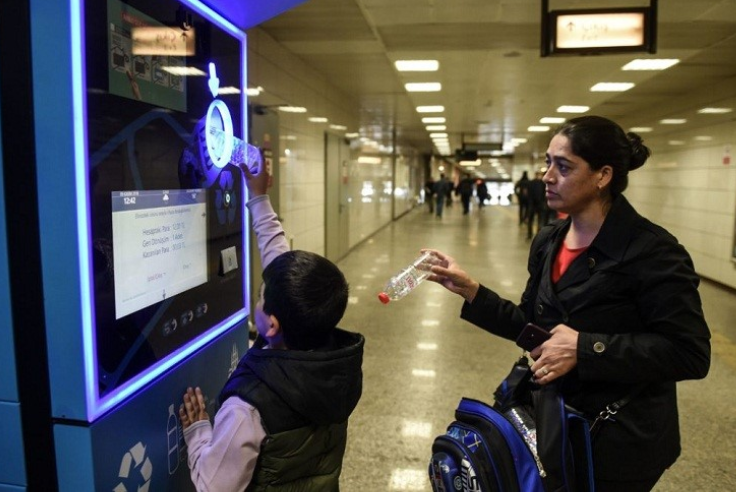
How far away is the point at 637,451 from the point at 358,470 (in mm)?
1847

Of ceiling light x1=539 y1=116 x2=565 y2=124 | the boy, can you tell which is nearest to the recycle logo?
the boy

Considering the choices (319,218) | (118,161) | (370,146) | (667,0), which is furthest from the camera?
(370,146)

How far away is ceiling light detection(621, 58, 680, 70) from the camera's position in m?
6.80

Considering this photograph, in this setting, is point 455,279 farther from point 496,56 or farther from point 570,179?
point 496,56

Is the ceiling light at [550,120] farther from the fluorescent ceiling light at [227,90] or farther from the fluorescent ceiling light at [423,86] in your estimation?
the fluorescent ceiling light at [227,90]

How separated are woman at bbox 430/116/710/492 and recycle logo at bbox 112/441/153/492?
3.33 ft

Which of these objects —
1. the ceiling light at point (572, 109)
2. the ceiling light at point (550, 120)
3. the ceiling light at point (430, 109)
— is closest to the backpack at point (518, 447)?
the ceiling light at point (430, 109)

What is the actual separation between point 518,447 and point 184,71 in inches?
54.0

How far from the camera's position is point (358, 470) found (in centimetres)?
297

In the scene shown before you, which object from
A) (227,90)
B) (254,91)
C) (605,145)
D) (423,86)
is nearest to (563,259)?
(605,145)

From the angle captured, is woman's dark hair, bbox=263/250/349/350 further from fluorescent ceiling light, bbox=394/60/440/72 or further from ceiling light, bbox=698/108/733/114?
ceiling light, bbox=698/108/733/114

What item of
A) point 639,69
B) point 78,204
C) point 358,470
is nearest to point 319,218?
point 639,69

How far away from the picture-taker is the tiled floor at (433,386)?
9.84ft

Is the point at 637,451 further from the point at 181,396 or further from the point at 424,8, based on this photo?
the point at 424,8
